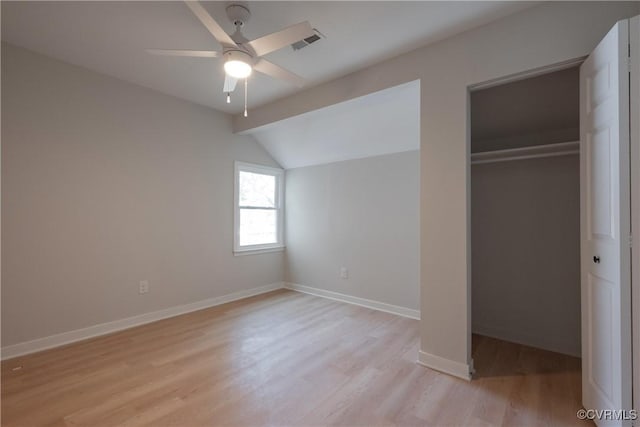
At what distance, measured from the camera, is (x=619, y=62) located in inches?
56.0

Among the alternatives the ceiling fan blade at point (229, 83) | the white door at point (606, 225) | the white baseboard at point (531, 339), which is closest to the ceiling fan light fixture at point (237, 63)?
the ceiling fan blade at point (229, 83)

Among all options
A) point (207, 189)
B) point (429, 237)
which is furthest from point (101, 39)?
point (429, 237)

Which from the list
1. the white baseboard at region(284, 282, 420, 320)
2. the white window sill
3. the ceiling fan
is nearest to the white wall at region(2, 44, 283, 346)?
the white window sill

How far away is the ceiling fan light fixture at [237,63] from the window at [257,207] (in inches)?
90.3

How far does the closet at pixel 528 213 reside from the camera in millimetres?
2494

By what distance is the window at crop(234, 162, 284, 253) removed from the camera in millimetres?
4203

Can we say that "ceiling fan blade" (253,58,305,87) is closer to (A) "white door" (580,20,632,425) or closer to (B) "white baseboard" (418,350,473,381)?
(A) "white door" (580,20,632,425)

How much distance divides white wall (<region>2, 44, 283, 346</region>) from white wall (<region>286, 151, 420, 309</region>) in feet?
3.74

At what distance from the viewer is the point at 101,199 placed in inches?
115

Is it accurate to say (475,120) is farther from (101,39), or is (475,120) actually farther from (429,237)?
(101,39)

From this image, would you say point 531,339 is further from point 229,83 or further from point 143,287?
point 143,287

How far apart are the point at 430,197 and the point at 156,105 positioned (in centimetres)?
316

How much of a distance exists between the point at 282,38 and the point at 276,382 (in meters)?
2.27

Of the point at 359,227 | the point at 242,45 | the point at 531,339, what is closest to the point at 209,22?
the point at 242,45
